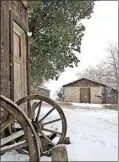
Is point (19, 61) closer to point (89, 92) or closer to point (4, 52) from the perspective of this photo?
point (4, 52)

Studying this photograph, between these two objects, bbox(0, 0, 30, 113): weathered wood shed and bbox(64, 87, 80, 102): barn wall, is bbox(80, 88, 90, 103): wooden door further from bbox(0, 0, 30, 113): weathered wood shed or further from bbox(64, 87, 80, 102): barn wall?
bbox(0, 0, 30, 113): weathered wood shed

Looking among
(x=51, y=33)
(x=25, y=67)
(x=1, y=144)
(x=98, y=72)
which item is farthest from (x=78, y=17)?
(x=98, y=72)

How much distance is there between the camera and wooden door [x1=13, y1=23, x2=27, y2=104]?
237 inches

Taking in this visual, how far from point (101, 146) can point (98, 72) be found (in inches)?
1898

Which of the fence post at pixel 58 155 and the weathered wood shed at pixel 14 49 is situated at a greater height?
the weathered wood shed at pixel 14 49

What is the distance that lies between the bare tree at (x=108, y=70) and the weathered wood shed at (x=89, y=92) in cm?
931

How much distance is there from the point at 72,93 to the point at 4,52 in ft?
107

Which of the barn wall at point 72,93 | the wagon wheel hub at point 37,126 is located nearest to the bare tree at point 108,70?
the barn wall at point 72,93

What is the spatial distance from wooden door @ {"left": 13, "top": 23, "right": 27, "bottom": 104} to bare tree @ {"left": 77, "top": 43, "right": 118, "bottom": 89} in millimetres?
39611

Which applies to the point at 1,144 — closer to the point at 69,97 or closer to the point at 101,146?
the point at 101,146

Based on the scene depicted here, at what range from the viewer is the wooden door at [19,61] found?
601cm

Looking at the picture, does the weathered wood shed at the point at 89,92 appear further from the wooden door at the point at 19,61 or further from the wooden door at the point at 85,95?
the wooden door at the point at 19,61

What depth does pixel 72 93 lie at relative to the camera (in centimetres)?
3731

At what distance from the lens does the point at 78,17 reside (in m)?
14.0
